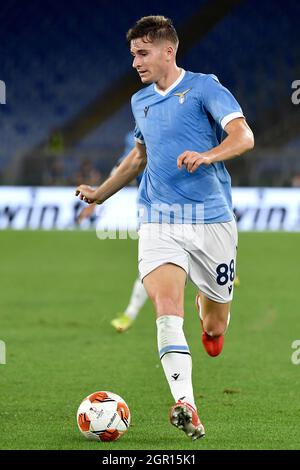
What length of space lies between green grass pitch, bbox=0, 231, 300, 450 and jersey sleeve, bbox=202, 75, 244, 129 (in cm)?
183

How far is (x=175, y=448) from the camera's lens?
17.6 ft

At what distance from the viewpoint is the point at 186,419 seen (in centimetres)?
531

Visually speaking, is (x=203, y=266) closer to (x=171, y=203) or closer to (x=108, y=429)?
(x=171, y=203)

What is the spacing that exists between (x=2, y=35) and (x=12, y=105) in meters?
2.42

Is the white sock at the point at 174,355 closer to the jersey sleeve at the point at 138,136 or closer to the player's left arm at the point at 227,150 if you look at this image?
the player's left arm at the point at 227,150

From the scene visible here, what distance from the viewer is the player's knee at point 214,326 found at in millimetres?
6836

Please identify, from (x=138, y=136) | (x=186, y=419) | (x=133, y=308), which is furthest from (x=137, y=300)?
(x=186, y=419)

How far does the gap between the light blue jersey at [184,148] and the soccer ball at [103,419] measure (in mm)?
1162

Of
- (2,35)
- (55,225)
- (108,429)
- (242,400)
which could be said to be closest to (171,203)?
(108,429)

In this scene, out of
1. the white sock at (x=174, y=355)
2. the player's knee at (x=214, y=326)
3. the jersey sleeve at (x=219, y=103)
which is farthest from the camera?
the player's knee at (x=214, y=326)

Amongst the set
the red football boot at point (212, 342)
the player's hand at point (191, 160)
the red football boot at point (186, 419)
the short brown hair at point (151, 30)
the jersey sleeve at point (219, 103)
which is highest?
the short brown hair at point (151, 30)

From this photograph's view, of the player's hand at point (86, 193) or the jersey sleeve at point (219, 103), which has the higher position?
the jersey sleeve at point (219, 103)

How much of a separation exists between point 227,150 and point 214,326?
1725mm

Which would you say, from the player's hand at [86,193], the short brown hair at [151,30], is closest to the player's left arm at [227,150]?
the short brown hair at [151,30]
